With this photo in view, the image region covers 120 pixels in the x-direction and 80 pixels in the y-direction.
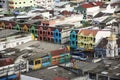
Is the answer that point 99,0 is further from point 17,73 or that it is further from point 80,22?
point 17,73

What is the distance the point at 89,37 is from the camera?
5081 centimetres

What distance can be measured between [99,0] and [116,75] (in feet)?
185

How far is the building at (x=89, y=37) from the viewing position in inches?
1984

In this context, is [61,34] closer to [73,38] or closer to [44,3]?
[73,38]

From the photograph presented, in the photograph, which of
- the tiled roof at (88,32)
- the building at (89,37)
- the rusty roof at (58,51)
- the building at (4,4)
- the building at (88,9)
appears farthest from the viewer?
the building at (4,4)

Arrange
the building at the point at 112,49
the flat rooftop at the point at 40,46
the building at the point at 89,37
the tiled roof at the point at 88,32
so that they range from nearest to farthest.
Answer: the building at the point at 112,49, the flat rooftop at the point at 40,46, the building at the point at 89,37, the tiled roof at the point at 88,32

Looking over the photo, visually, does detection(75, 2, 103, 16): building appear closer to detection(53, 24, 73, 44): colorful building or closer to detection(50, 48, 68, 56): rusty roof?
detection(53, 24, 73, 44): colorful building

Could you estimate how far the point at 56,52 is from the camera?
45469mm

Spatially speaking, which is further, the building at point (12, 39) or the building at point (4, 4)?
the building at point (4, 4)

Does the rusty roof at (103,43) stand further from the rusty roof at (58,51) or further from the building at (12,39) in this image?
the building at (12,39)

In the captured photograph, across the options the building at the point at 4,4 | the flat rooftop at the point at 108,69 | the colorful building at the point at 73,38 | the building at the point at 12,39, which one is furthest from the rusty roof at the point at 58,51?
the building at the point at 4,4

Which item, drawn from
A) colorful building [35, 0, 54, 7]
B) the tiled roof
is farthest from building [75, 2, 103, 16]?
the tiled roof

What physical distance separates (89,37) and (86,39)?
25.2 inches

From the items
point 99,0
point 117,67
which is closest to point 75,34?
point 117,67
